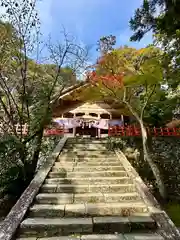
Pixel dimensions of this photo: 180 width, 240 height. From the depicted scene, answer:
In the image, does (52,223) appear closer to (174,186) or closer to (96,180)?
(96,180)

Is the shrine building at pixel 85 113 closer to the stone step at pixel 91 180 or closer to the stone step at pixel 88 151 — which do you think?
the stone step at pixel 88 151

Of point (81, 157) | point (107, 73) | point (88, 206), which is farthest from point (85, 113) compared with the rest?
point (88, 206)

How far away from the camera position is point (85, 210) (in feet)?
14.1

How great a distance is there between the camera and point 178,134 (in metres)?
8.83

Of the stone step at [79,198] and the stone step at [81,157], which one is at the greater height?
the stone step at [81,157]

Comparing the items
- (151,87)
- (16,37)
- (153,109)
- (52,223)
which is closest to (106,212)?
(52,223)

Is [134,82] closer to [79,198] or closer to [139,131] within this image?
[139,131]

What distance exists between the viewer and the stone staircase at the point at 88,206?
373cm

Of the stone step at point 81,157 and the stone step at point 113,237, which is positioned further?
the stone step at point 81,157

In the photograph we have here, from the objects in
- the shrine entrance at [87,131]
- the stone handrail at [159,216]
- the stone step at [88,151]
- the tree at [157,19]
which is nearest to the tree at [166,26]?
the tree at [157,19]

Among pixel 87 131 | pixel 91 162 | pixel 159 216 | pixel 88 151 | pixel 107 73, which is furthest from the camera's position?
pixel 87 131

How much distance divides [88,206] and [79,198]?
45 centimetres

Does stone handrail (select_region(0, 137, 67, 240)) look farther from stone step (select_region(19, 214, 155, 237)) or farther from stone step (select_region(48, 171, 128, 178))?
stone step (select_region(48, 171, 128, 178))

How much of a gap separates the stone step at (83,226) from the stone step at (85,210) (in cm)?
25
